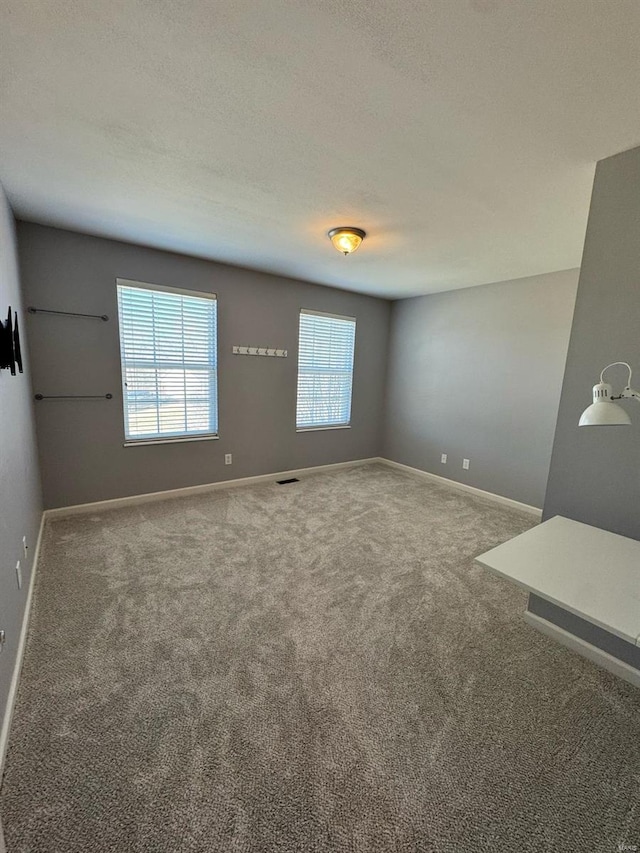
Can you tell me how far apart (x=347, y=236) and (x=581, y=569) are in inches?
96.6

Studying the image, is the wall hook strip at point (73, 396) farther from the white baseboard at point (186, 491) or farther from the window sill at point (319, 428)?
the window sill at point (319, 428)

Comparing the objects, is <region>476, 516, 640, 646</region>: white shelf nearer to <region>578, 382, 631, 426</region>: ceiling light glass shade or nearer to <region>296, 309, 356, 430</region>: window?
<region>578, 382, 631, 426</region>: ceiling light glass shade

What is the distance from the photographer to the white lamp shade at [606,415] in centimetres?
125

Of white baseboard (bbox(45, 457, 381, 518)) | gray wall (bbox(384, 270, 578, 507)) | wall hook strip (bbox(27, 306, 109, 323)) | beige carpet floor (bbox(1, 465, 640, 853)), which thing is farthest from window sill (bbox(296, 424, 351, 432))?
wall hook strip (bbox(27, 306, 109, 323))

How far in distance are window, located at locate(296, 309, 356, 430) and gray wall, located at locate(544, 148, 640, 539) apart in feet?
10.3

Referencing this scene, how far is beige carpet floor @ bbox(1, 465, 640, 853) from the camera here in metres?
1.09

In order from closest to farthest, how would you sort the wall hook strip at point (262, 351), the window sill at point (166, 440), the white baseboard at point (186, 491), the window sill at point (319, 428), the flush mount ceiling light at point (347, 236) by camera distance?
the flush mount ceiling light at point (347, 236), the white baseboard at point (186, 491), the window sill at point (166, 440), the wall hook strip at point (262, 351), the window sill at point (319, 428)

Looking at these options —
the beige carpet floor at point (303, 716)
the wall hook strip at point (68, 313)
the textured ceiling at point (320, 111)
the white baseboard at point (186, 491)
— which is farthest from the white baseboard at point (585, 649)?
the wall hook strip at point (68, 313)

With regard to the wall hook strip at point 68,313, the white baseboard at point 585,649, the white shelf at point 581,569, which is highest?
the wall hook strip at point 68,313

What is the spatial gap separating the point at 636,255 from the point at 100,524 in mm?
4030

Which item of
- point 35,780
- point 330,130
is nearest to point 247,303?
point 330,130

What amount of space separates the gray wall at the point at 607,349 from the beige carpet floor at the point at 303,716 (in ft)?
2.78

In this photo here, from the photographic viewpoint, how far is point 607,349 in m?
1.71

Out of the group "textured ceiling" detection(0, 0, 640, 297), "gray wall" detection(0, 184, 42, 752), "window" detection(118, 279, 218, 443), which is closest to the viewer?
"textured ceiling" detection(0, 0, 640, 297)
